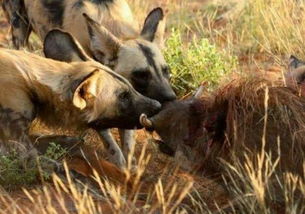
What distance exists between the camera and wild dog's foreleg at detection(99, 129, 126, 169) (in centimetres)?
515

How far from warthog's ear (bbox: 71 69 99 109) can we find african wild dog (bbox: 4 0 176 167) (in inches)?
23.0

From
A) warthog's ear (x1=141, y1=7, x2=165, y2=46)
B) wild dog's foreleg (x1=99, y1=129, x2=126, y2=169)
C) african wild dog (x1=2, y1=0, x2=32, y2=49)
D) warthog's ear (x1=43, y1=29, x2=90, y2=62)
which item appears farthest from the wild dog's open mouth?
african wild dog (x1=2, y1=0, x2=32, y2=49)

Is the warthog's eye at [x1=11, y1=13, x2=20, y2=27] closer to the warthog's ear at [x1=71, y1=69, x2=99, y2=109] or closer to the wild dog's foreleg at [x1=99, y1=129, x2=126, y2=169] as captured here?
the wild dog's foreleg at [x1=99, y1=129, x2=126, y2=169]

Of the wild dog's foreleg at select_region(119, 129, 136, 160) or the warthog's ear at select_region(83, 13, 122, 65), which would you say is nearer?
the wild dog's foreleg at select_region(119, 129, 136, 160)

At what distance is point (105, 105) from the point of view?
4.73m

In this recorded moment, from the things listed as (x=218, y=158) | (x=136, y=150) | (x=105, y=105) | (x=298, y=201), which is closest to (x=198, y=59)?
(x=136, y=150)

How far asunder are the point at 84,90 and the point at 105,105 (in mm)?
210

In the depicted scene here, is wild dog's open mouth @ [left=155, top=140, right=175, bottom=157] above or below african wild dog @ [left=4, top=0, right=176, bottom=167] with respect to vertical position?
below

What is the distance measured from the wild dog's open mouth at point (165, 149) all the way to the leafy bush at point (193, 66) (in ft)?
5.69

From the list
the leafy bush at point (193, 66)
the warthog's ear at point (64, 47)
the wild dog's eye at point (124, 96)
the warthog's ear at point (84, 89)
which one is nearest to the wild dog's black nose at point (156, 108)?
the wild dog's eye at point (124, 96)

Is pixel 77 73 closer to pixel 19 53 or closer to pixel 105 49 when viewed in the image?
pixel 19 53

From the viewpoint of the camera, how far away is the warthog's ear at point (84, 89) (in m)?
4.46

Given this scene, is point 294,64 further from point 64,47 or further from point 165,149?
point 64,47

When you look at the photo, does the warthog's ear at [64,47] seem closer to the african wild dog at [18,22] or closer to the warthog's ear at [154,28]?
the warthog's ear at [154,28]
